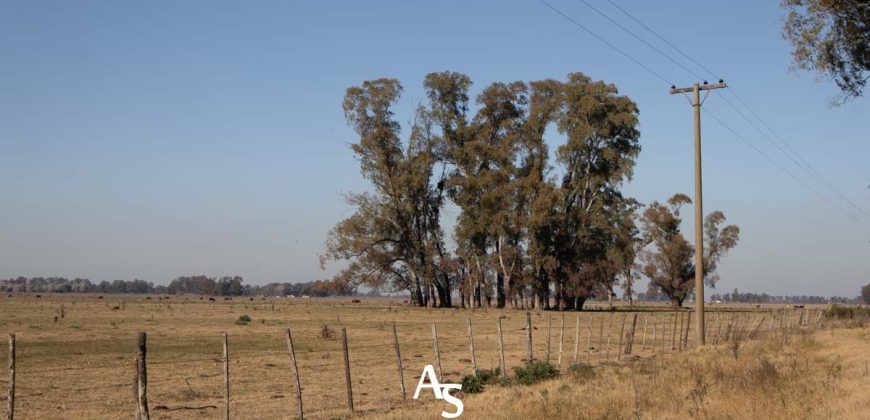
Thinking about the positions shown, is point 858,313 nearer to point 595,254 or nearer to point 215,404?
point 595,254

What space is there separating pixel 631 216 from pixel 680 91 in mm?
44306

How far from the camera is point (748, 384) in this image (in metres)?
16.6

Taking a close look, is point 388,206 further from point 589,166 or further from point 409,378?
point 409,378

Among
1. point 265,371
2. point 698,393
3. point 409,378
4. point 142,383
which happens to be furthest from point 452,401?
point 265,371

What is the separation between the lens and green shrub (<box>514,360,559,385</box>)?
68.8 ft

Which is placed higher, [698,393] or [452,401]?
[698,393]

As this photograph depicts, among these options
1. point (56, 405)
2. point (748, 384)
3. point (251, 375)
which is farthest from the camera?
point (251, 375)

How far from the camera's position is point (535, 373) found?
21406 millimetres

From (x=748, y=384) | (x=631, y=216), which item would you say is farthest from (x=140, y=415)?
(x=631, y=216)

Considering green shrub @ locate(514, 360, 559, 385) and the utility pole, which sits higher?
the utility pole

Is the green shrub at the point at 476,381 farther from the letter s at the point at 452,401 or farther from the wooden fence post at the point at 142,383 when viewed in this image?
the wooden fence post at the point at 142,383

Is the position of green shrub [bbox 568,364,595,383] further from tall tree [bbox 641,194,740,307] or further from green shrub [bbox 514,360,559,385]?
tall tree [bbox 641,194,740,307]

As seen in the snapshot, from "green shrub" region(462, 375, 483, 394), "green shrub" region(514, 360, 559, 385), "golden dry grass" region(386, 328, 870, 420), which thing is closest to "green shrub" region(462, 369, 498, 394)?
"green shrub" region(462, 375, 483, 394)

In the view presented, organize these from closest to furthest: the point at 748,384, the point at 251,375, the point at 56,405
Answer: the point at 748,384 → the point at 56,405 → the point at 251,375
